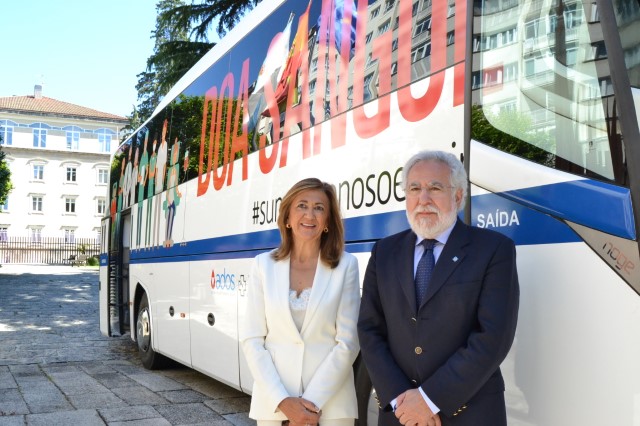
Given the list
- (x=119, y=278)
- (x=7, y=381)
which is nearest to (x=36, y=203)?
(x=119, y=278)

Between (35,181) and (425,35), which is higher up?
(35,181)

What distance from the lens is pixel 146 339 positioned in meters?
9.11

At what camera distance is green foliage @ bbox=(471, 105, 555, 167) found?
9.34 feet

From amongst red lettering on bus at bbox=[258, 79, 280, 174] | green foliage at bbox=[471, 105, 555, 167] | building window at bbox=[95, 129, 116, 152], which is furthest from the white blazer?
building window at bbox=[95, 129, 116, 152]

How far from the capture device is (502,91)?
3070 millimetres

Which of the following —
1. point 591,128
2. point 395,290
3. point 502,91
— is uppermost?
point 502,91

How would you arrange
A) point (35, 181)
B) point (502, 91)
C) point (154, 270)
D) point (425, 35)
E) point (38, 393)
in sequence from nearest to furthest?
point (502, 91), point (425, 35), point (38, 393), point (154, 270), point (35, 181)

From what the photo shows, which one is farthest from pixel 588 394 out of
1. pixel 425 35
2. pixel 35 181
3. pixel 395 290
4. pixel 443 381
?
pixel 35 181

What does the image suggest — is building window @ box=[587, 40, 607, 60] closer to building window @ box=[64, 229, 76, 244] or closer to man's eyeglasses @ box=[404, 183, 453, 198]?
man's eyeglasses @ box=[404, 183, 453, 198]

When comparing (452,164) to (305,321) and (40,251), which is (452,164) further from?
(40,251)

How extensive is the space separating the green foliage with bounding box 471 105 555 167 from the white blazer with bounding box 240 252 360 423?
85 centimetres

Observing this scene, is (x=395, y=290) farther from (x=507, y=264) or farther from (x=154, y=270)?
(x=154, y=270)

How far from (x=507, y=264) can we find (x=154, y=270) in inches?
258

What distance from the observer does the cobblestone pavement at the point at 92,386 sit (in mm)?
6262
